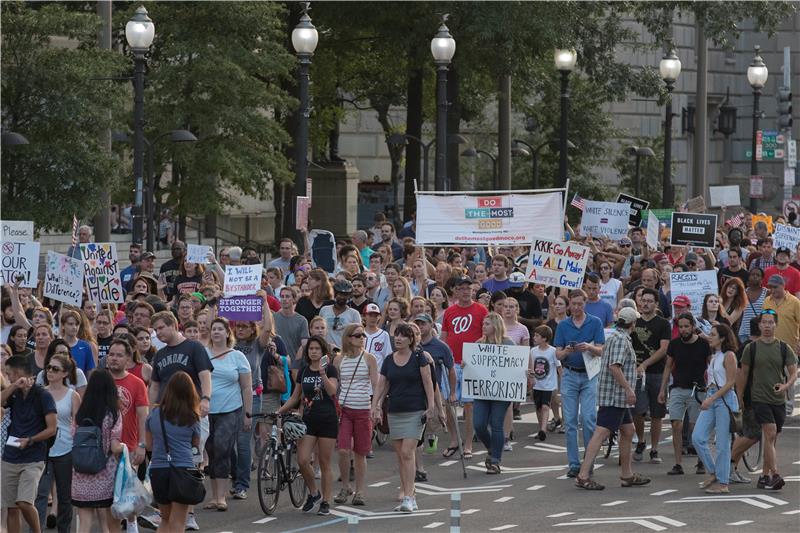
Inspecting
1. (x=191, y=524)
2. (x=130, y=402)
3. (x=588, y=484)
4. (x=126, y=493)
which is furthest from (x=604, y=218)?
(x=126, y=493)

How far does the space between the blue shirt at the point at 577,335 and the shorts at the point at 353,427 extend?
89.6 inches

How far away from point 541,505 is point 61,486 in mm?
4285

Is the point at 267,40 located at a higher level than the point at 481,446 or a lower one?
higher

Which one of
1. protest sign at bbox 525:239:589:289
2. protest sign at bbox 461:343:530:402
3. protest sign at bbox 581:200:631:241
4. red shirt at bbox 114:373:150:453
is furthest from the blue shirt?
protest sign at bbox 581:200:631:241

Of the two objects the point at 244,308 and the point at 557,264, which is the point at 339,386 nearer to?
the point at 244,308

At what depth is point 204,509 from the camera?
48.6ft

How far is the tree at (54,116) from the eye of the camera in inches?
1021

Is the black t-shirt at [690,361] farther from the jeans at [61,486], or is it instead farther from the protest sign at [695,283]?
the jeans at [61,486]

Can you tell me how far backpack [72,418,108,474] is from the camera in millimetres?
12289

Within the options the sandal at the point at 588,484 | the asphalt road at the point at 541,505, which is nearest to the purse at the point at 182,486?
the asphalt road at the point at 541,505

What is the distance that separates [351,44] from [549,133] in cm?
1002

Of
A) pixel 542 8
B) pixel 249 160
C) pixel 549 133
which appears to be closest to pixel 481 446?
pixel 249 160

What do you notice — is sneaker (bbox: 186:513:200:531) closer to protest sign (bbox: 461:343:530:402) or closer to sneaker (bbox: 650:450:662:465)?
protest sign (bbox: 461:343:530:402)

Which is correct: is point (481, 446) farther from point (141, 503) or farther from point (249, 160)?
point (249, 160)
